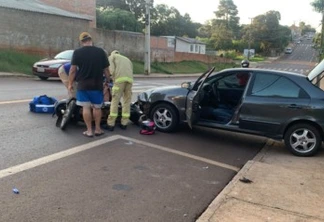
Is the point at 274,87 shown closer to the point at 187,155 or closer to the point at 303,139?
the point at 303,139

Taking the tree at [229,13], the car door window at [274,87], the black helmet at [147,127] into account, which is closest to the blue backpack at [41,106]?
the black helmet at [147,127]

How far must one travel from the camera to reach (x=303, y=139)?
726cm

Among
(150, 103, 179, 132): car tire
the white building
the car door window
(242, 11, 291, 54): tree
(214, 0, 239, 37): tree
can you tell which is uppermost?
(214, 0, 239, 37): tree

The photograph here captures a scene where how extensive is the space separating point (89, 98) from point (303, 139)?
12.7 feet

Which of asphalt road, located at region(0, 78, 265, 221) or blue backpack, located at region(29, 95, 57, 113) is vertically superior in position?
blue backpack, located at region(29, 95, 57, 113)

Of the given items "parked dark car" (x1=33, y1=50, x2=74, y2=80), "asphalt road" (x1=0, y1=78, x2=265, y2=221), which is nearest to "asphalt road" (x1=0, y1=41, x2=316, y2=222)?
"asphalt road" (x1=0, y1=78, x2=265, y2=221)

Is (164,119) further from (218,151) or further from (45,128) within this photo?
(45,128)

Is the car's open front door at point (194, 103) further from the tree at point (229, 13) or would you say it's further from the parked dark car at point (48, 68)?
the tree at point (229, 13)

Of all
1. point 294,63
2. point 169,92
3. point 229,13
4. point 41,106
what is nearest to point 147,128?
point 169,92

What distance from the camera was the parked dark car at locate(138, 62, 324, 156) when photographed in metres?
7.22

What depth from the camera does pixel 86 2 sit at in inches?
1644

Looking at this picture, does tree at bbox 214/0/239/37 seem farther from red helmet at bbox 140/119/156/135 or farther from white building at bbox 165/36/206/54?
red helmet at bbox 140/119/156/135

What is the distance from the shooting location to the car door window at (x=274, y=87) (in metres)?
7.36

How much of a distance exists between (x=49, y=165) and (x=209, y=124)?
340 centimetres
